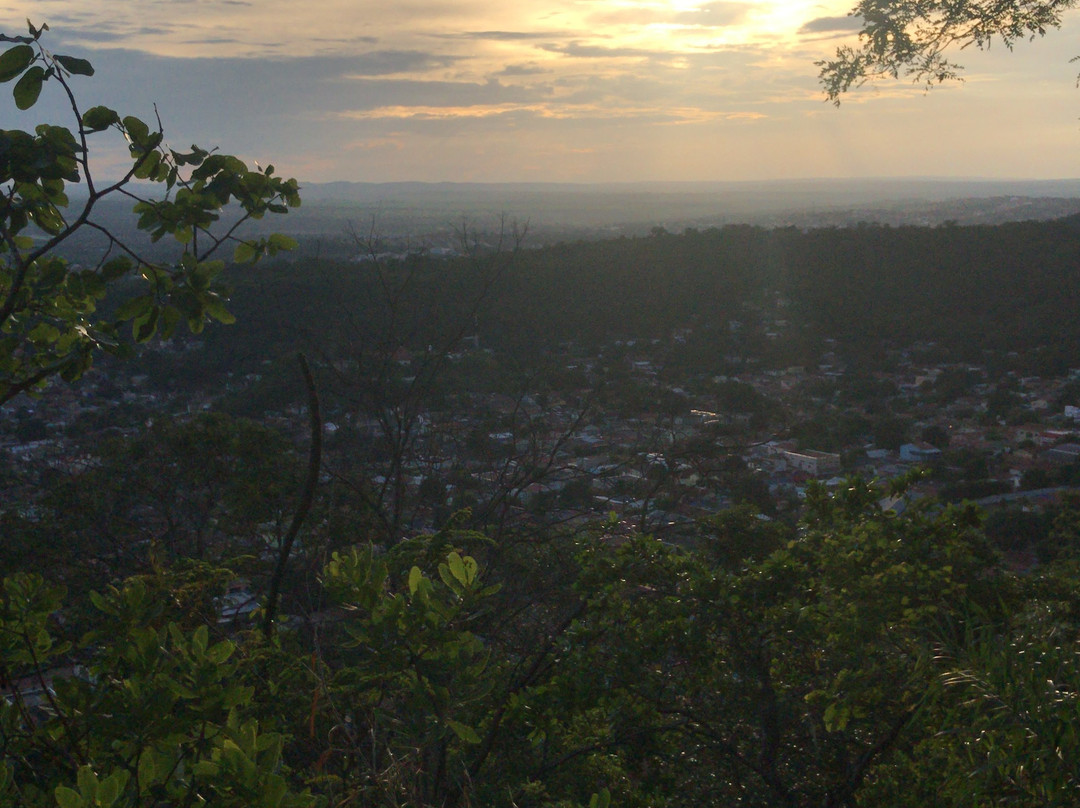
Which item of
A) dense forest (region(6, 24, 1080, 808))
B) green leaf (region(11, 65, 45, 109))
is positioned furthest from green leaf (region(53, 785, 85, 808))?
green leaf (region(11, 65, 45, 109))

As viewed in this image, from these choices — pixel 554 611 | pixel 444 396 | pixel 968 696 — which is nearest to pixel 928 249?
pixel 444 396

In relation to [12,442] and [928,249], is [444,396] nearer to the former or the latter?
[12,442]

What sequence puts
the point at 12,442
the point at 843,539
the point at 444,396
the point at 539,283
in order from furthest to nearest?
the point at 539,283 → the point at 12,442 → the point at 444,396 → the point at 843,539

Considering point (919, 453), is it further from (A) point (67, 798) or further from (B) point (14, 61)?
(A) point (67, 798)

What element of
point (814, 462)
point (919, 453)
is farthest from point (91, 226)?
point (919, 453)

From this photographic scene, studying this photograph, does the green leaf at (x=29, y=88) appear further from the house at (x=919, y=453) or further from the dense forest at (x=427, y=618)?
the house at (x=919, y=453)

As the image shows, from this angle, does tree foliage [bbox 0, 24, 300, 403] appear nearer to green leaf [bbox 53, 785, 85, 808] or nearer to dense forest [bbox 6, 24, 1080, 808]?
dense forest [bbox 6, 24, 1080, 808]
